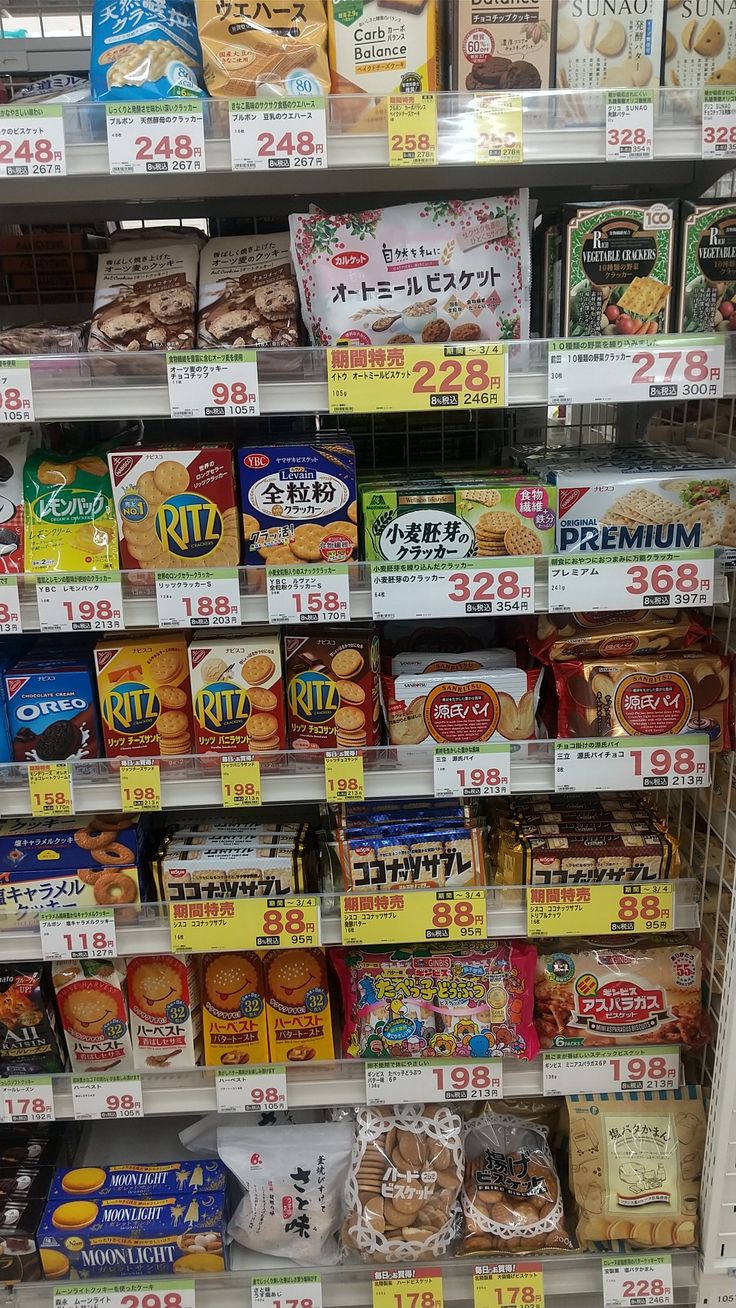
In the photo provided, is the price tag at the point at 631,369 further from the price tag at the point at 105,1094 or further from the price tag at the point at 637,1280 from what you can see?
the price tag at the point at 637,1280

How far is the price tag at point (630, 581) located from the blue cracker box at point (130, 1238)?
125 centimetres

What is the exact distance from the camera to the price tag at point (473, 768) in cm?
163

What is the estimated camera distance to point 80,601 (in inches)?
60.6

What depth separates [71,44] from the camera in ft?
5.70

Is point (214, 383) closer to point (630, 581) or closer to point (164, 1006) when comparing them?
point (630, 581)

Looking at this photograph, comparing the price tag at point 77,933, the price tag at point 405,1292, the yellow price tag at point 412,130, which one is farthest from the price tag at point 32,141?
the price tag at point 405,1292

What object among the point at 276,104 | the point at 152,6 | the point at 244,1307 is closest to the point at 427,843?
the point at 244,1307

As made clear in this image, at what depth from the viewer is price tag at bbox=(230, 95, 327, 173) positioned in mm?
1332

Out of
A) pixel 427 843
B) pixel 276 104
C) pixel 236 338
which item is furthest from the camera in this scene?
pixel 427 843

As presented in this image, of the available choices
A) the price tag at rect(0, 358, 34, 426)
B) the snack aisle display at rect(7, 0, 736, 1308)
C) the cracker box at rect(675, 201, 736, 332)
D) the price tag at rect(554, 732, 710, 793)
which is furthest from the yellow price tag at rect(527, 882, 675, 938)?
the price tag at rect(0, 358, 34, 426)

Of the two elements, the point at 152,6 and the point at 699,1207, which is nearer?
the point at 152,6

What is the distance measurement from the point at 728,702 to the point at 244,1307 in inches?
54.1

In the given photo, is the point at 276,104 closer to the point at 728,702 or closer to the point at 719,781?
the point at 728,702

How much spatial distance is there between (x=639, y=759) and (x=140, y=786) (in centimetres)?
84
